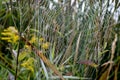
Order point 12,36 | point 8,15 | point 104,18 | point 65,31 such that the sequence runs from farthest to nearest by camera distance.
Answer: point 8,15 → point 65,31 → point 12,36 → point 104,18

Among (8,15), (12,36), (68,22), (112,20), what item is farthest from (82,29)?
(8,15)

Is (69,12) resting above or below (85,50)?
above

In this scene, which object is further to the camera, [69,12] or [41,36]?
[41,36]

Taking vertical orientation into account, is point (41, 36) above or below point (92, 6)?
below

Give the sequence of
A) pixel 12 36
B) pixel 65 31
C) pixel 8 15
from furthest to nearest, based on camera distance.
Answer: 1. pixel 8 15
2. pixel 65 31
3. pixel 12 36

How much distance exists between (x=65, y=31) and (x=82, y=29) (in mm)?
113

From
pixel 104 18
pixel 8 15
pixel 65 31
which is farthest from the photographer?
pixel 8 15

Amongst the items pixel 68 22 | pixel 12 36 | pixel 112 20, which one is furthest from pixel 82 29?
pixel 12 36

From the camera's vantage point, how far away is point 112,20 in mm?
1450

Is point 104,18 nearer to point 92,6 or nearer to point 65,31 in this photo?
point 92,6

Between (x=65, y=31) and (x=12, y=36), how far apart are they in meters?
0.28

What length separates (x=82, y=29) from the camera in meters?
1.57

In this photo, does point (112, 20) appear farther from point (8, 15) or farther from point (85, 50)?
point (8, 15)

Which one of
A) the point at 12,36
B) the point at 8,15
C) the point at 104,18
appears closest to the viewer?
the point at 104,18
